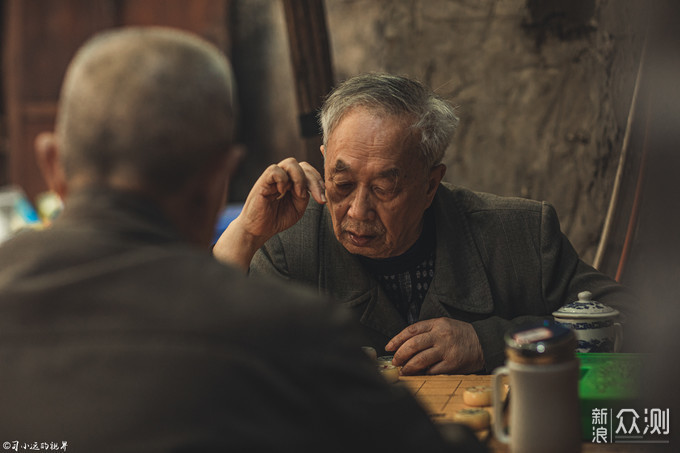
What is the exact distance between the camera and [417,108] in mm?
2439

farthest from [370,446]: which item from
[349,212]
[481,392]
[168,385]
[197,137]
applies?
[349,212]

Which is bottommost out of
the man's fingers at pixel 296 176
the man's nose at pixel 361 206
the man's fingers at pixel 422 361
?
the man's fingers at pixel 422 361

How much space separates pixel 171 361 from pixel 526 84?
3287mm

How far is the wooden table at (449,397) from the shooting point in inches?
53.2

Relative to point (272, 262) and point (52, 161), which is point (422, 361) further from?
point (52, 161)

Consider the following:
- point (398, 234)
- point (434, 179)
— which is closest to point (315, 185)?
point (398, 234)

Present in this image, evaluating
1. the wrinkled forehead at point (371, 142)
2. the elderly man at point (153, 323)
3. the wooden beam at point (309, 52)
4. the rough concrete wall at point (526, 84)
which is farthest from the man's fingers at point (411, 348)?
the rough concrete wall at point (526, 84)

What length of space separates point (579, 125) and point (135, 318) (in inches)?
127

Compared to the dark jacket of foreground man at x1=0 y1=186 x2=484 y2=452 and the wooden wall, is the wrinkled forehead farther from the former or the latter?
the wooden wall

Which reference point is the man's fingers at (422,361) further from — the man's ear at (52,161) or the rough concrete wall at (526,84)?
the rough concrete wall at (526,84)

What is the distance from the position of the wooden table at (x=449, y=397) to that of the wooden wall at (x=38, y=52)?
5.03 m

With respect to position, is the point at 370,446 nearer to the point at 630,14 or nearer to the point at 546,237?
the point at 546,237

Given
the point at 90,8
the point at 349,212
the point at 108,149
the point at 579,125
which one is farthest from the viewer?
the point at 90,8

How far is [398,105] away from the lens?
7.90 feet
